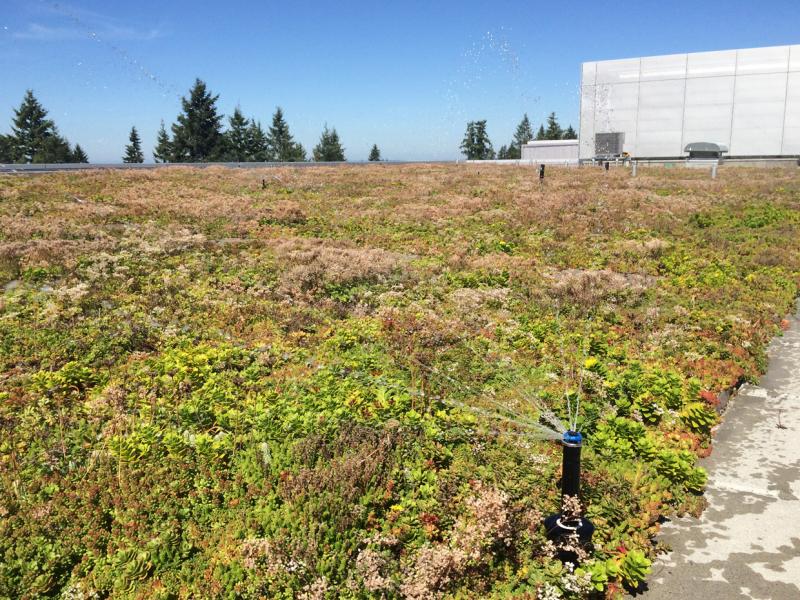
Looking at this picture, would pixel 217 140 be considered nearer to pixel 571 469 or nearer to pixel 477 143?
pixel 477 143

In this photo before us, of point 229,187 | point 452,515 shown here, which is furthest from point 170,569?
point 229,187

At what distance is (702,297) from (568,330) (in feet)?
14.4

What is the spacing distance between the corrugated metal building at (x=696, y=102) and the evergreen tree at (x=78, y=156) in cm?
8525

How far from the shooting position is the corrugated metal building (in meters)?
62.6

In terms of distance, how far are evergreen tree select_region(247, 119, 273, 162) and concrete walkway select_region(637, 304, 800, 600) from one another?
10570 cm

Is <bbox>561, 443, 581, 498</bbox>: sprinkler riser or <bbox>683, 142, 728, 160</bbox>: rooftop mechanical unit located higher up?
<bbox>683, 142, 728, 160</bbox>: rooftop mechanical unit

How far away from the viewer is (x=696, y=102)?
66062 millimetres

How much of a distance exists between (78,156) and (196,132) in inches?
856

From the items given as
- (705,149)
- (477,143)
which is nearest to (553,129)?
(477,143)

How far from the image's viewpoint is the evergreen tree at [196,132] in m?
96.9

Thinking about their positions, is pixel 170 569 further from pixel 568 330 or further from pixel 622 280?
pixel 622 280

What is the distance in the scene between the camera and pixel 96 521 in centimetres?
554

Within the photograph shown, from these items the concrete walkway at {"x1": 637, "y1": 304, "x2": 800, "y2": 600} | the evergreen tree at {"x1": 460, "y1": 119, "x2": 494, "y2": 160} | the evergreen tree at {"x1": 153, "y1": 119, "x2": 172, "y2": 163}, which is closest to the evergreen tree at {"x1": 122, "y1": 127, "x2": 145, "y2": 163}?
the evergreen tree at {"x1": 153, "y1": 119, "x2": 172, "y2": 163}

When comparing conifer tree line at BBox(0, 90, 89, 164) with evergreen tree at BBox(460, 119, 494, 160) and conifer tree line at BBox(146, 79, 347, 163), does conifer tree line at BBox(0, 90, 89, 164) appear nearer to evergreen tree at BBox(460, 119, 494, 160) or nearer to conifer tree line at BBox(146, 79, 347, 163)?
conifer tree line at BBox(146, 79, 347, 163)
